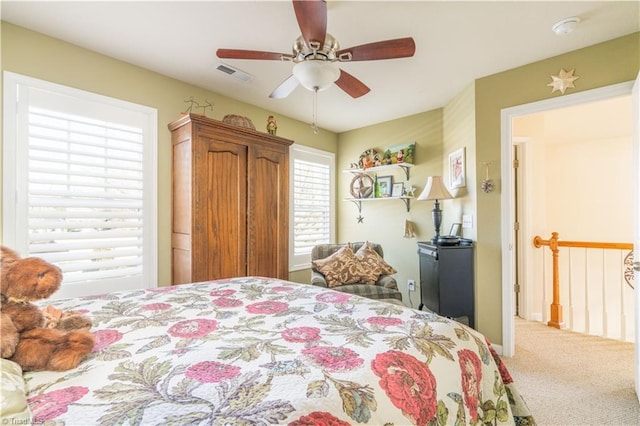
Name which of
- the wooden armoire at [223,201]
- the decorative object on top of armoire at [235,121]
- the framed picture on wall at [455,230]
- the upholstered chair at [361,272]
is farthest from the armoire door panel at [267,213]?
the framed picture on wall at [455,230]

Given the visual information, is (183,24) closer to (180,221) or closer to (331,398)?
(180,221)

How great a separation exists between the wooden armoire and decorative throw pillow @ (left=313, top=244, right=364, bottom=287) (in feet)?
1.75

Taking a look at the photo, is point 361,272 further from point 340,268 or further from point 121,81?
point 121,81

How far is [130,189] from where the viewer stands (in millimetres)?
2547

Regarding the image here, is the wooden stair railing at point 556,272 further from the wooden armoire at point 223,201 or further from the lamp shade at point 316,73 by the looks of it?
the lamp shade at point 316,73

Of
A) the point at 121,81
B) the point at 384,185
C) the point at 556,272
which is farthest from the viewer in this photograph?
the point at 384,185

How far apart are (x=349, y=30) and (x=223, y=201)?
5.68 feet

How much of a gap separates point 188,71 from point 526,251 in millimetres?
4195

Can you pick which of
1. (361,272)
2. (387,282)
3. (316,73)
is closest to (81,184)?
(316,73)

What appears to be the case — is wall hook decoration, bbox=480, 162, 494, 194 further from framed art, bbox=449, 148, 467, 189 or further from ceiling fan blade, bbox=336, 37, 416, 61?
ceiling fan blade, bbox=336, 37, 416, 61

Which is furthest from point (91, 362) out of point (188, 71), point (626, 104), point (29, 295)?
point (626, 104)

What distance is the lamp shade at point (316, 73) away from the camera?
68.4 inches

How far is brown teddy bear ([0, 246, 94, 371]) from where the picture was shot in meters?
0.78

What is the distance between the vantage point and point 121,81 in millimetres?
2508
